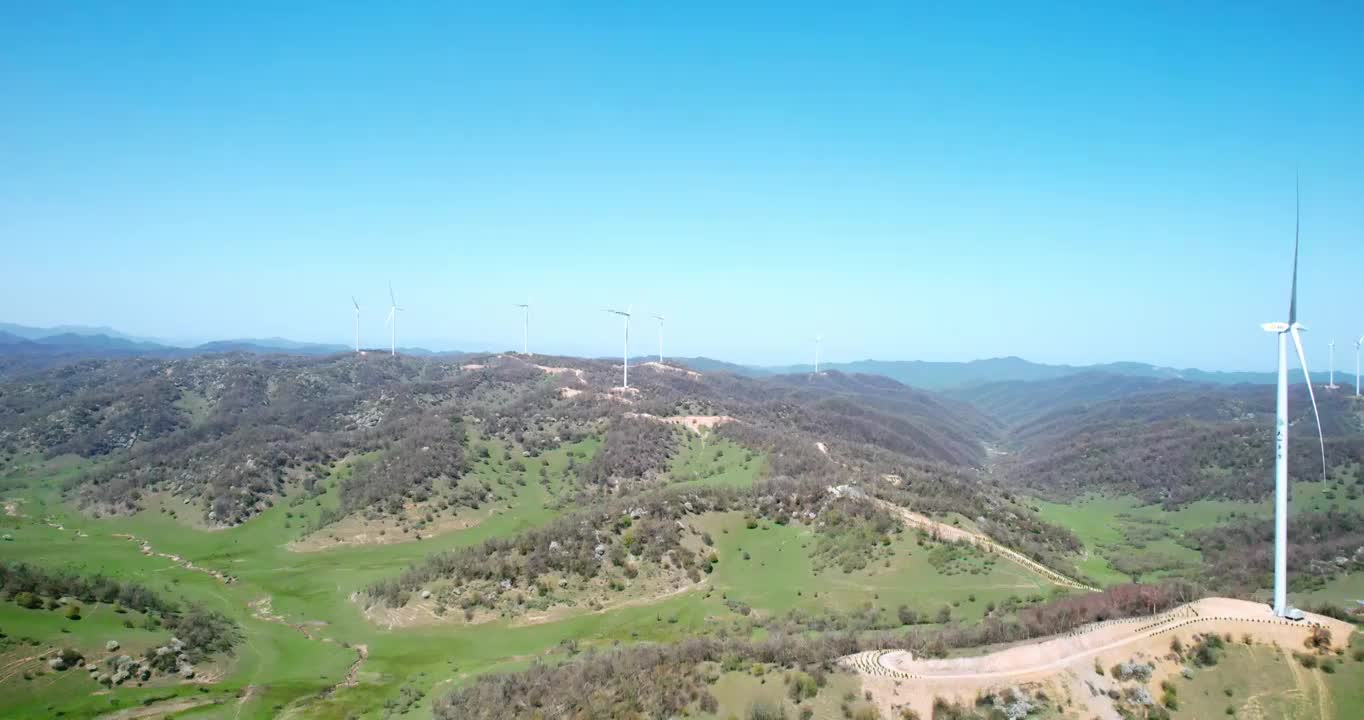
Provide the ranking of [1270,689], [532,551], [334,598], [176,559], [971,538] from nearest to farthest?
[1270,689], [532,551], [334,598], [971,538], [176,559]

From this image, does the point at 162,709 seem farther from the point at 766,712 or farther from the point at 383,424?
the point at 383,424

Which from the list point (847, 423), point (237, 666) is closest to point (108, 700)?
point (237, 666)

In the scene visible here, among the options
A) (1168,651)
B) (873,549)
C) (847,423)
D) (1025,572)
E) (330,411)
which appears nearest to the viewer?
(1168,651)

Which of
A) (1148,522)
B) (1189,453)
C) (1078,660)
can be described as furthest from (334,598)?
(1189,453)

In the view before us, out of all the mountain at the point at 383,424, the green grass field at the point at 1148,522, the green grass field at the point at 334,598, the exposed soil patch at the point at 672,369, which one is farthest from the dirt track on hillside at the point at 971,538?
the exposed soil patch at the point at 672,369

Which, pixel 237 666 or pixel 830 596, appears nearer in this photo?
pixel 237 666

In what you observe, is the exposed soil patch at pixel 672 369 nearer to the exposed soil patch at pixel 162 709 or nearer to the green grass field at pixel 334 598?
the green grass field at pixel 334 598

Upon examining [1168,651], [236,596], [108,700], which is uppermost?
[1168,651]

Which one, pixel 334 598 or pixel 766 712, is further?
pixel 334 598

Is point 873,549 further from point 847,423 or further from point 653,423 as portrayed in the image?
point 847,423

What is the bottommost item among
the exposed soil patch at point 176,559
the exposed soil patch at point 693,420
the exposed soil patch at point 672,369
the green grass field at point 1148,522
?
the exposed soil patch at point 176,559

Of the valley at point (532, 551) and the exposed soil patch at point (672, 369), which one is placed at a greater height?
the exposed soil patch at point (672, 369)
